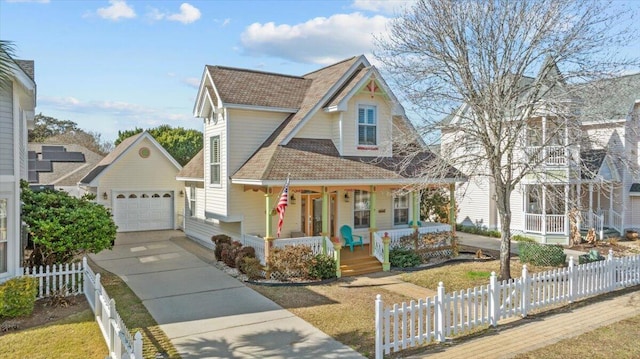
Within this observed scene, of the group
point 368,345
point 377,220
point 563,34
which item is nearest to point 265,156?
point 377,220

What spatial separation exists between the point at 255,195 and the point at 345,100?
18.1 feet

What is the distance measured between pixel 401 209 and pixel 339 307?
1011 centimetres

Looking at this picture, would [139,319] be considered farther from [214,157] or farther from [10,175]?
[214,157]

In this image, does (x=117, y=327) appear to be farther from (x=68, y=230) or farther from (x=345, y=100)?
(x=345, y=100)

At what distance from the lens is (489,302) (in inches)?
379

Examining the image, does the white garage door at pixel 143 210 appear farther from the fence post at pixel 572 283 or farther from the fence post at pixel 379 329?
the fence post at pixel 572 283

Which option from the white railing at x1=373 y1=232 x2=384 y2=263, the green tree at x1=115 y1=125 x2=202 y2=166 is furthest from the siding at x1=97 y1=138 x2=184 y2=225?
the green tree at x1=115 y1=125 x2=202 y2=166

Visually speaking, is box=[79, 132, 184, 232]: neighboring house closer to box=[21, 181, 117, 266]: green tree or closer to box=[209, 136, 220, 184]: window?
box=[209, 136, 220, 184]: window

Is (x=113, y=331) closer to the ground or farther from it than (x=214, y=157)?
closer to the ground

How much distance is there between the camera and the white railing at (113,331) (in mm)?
6086

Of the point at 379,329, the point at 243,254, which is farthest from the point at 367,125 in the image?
the point at 379,329

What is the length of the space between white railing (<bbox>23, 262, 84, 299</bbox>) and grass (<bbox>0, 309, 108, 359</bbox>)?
1834 millimetres

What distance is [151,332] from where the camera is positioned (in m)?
9.15

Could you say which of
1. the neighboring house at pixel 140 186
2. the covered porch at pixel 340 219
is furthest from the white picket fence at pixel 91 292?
the neighboring house at pixel 140 186
